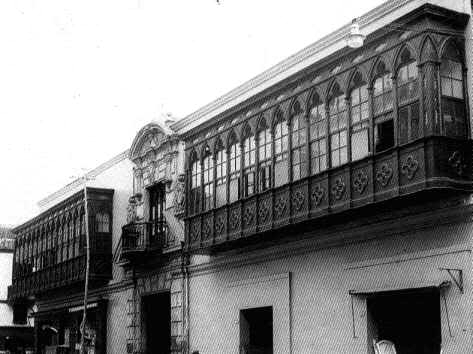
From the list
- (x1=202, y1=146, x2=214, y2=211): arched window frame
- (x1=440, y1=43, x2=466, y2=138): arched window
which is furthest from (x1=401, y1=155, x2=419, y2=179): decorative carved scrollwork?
(x1=202, y1=146, x2=214, y2=211): arched window frame

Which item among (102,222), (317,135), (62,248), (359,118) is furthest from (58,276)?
(359,118)

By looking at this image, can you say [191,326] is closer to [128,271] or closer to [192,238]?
[192,238]

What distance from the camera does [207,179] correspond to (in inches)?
976

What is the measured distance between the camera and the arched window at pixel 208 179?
2442 cm

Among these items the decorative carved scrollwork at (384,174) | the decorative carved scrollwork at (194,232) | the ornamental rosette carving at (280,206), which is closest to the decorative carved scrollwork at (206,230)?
the decorative carved scrollwork at (194,232)

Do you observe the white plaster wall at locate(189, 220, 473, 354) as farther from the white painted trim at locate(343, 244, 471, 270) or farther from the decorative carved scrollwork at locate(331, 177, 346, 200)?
the decorative carved scrollwork at locate(331, 177, 346, 200)

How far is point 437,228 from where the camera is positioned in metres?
16.7

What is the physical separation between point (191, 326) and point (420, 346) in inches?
407

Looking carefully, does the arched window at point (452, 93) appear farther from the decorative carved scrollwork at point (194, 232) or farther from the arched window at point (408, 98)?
the decorative carved scrollwork at point (194, 232)

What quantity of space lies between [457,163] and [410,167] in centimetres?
91

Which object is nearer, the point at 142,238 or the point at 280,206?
the point at 280,206

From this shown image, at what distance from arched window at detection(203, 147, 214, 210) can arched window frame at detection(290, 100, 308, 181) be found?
4.52 metres

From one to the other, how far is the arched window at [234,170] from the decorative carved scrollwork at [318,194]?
4.02 metres

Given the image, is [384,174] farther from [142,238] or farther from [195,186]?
[142,238]
